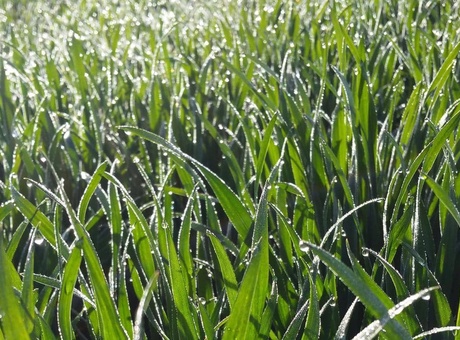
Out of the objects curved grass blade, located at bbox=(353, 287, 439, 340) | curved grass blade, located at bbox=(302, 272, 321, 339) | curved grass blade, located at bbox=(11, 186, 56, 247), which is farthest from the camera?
curved grass blade, located at bbox=(11, 186, 56, 247)

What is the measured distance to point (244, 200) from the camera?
94cm

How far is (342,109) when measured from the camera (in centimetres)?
105

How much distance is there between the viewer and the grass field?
65cm

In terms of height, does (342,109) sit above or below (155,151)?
above

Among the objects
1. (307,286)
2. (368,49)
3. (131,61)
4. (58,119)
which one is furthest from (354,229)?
(131,61)

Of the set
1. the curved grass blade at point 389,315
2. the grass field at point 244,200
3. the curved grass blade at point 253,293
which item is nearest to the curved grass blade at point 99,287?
the grass field at point 244,200

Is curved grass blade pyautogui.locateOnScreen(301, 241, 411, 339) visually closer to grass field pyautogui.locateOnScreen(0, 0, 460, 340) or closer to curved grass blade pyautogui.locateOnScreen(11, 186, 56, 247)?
grass field pyautogui.locateOnScreen(0, 0, 460, 340)

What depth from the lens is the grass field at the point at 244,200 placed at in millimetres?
653

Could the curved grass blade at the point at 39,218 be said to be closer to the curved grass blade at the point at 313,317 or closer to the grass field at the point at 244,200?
the grass field at the point at 244,200

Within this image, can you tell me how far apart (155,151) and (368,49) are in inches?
19.2

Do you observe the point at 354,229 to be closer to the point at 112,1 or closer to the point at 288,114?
the point at 288,114

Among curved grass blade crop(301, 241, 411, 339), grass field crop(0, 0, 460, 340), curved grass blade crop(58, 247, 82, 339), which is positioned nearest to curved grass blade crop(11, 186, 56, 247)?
grass field crop(0, 0, 460, 340)

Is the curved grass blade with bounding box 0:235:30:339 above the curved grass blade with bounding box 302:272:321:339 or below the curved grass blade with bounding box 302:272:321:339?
above

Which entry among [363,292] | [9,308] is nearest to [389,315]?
[363,292]
